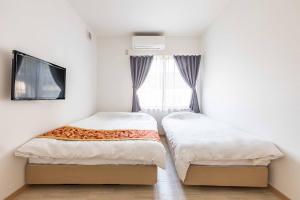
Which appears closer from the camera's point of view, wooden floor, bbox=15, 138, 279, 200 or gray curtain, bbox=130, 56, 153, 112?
wooden floor, bbox=15, 138, 279, 200

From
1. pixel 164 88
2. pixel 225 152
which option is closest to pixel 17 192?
pixel 225 152

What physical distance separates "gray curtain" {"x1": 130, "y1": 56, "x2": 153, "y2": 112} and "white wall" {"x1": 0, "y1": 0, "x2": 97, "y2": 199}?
1.23 m

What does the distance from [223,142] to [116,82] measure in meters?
3.14

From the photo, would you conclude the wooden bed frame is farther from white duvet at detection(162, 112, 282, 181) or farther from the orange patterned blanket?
the orange patterned blanket

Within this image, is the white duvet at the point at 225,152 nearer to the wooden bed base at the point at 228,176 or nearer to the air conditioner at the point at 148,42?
the wooden bed base at the point at 228,176

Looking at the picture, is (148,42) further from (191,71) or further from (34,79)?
→ (34,79)

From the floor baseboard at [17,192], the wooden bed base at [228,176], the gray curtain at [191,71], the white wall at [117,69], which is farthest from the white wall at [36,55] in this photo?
the gray curtain at [191,71]

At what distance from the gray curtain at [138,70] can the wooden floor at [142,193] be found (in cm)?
259

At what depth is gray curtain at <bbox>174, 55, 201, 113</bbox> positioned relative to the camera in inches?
183

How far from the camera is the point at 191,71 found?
15.2 feet

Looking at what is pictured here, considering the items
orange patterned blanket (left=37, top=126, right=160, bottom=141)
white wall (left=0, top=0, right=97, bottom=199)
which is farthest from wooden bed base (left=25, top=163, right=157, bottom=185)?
orange patterned blanket (left=37, top=126, right=160, bottom=141)

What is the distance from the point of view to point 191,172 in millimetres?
2119

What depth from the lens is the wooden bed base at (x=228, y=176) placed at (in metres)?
2.10

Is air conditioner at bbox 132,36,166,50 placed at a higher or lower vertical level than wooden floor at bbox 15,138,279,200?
higher
